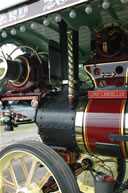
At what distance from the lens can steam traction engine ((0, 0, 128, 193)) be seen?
1947 mm

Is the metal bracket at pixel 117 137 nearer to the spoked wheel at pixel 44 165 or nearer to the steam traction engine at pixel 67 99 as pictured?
the steam traction engine at pixel 67 99

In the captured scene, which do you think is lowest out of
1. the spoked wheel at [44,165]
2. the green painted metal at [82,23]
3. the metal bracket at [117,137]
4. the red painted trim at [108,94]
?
the spoked wheel at [44,165]

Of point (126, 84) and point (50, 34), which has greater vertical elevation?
point (50, 34)

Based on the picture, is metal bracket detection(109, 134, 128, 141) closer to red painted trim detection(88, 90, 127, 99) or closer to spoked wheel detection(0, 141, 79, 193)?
red painted trim detection(88, 90, 127, 99)

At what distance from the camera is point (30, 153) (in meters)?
2.07

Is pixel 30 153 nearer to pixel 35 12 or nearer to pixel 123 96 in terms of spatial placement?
pixel 123 96

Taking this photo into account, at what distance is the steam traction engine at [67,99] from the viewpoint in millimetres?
1947

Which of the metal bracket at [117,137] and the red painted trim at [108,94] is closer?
the metal bracket at [117,137]

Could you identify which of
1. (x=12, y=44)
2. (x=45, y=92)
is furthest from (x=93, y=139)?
(x=12, y=44)

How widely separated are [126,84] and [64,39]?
886 mm

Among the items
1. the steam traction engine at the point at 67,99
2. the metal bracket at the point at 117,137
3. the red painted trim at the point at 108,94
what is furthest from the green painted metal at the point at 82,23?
the metal bracket at the point at 117,137

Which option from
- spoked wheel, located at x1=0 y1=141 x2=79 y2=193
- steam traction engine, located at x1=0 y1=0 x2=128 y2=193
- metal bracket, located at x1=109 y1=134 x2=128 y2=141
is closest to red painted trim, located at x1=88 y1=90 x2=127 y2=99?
steam traction engine, located at x1=0 y1=0 x2=128 y2=193

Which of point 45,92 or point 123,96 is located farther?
point 45,92

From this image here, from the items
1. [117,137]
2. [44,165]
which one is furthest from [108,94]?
[44,165]
